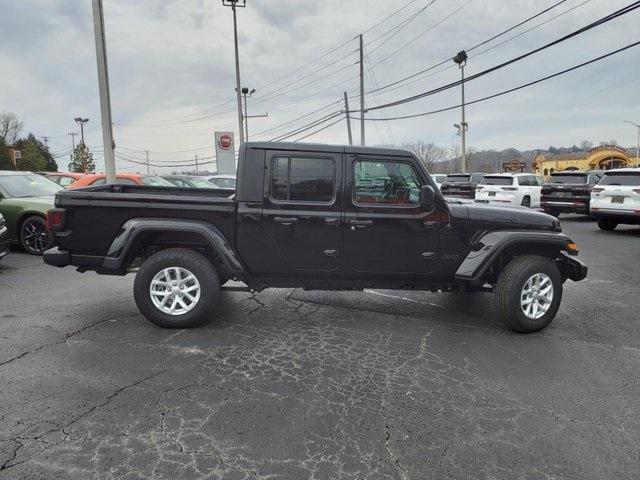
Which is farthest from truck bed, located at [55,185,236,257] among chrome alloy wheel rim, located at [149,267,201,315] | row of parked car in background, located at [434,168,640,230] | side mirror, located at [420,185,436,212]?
row of parked car in background, located at [434,168,640,230]

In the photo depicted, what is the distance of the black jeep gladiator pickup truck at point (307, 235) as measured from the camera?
15.3 feet

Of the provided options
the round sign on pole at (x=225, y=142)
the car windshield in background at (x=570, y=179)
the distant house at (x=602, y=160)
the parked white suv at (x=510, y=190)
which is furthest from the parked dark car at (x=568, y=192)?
the distant house at (x=602, y=160)

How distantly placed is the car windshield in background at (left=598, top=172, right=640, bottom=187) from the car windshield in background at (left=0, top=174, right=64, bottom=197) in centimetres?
1379

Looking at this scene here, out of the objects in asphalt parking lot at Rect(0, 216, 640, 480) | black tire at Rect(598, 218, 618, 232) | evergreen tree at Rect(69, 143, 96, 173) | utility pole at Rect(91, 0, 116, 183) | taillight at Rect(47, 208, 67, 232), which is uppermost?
evergreen tree at Rect(69, 143, 96, 173)

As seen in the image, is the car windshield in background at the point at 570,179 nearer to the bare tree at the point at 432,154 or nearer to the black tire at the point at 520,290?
the black tire at the point at 520,290

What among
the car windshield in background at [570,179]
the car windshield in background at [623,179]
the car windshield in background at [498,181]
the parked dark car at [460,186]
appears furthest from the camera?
the parked dark car at [460,186]

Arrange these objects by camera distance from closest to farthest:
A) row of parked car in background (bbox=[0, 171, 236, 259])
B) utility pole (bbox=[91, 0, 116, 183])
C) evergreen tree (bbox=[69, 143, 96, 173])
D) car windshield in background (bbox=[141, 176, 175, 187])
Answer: row of parked car in background (bbox=[0, 171, 236, 259])
utility pole (bbox=[91, 0, 116, 183])
car windshield in background (bbox=[141, 176, 175, 187])
evergreen tree (bbox=[69, 143, 96, 173])

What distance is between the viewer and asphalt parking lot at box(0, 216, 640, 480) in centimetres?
266

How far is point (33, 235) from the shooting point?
28.9 feet

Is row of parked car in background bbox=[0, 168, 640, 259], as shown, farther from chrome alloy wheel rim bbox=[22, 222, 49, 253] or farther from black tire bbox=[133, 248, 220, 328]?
black tire bbox=[133, 248, 220, 328]

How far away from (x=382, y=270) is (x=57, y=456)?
10.4ft

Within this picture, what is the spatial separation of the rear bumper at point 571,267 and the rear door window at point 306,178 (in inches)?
104

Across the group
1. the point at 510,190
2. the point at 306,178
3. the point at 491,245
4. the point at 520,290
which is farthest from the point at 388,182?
the point at 510,190

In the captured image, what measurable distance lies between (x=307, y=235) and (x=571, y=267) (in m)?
2.93
